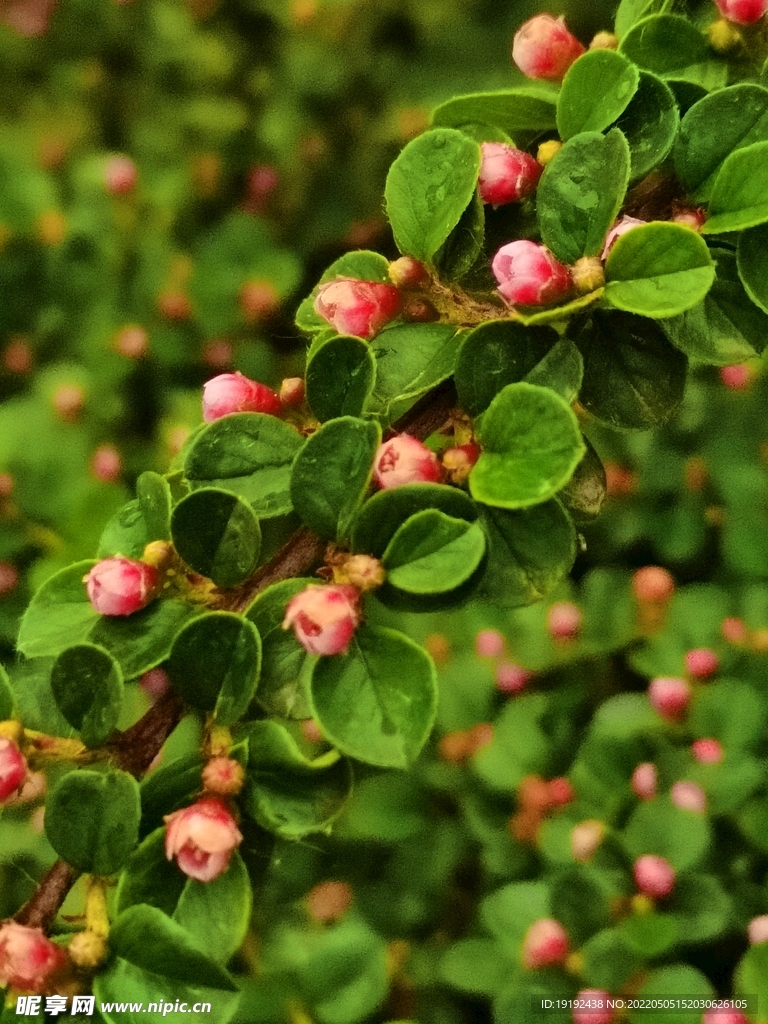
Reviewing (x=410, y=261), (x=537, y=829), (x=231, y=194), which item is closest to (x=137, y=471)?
(x=231, y=194)

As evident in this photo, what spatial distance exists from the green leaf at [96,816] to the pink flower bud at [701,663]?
0.60m

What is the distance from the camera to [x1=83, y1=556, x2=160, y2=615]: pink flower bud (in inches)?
15.7

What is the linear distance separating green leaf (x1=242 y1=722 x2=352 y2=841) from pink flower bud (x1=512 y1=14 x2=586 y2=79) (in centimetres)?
38

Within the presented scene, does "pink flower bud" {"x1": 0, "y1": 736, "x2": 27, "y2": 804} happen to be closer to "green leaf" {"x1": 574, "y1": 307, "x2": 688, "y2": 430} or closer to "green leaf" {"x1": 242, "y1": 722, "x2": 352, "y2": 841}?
"green leaf" {"x1": 242, "y1": 722, "x2": 352, "y2": 841}

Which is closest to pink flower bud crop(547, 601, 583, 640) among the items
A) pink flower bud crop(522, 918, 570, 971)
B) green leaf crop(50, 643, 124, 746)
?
pink flower bud crop(522, 918, 570, 971)

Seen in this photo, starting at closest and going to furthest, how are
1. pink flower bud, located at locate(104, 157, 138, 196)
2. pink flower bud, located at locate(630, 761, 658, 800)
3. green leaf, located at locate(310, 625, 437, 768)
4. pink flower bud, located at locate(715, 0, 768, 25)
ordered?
green leaf, located at locate(310, 625, 437, 768) → pink flower bud, located at locate(715, 0, 768, 25) → pink flower bud, located at locate(630, 761, 658, 800) → pink flower bud, located at locate(104, 157, 138, 196)

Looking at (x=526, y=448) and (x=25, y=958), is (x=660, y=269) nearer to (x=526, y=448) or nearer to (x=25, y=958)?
(x=526, y=448)

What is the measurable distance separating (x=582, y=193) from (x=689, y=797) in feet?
1.77

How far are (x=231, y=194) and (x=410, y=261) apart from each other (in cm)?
115

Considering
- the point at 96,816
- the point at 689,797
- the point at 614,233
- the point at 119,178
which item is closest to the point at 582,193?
the point at 614,233

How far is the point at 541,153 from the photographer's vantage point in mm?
454

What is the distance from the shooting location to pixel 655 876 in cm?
71

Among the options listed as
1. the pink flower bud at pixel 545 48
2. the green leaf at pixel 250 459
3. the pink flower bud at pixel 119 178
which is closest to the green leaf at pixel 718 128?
the pink flower bud at pixel 545 48

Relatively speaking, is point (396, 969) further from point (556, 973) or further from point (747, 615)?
point (747, 615)
